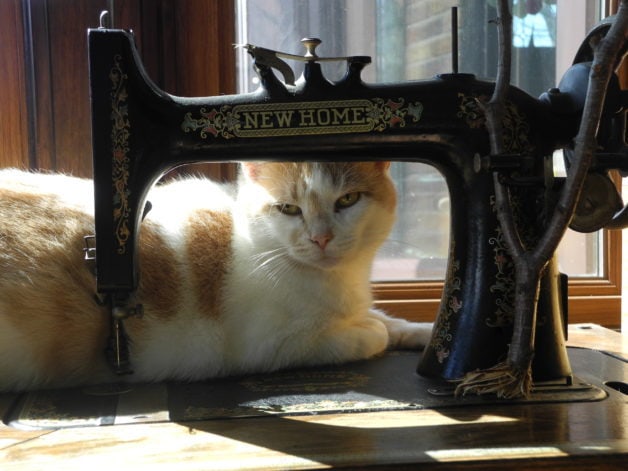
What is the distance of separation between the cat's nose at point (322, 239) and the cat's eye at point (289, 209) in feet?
0.24

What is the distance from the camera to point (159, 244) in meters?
1.24

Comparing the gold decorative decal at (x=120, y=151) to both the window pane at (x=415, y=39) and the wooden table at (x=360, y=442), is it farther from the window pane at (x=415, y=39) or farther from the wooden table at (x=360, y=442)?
the window pane at (x=415, y=39)

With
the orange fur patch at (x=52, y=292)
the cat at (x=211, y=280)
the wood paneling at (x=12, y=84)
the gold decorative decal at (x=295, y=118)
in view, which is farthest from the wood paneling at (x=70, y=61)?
the gold decorative decal at (x=295, y=118)

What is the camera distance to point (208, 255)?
1.26 meters

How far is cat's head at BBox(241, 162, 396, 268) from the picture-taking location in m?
1.21

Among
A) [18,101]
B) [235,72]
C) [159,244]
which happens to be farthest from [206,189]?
[18,101]

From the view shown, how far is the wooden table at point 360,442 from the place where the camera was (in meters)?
0.75

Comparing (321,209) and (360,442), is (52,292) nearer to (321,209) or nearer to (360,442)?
(321,209)

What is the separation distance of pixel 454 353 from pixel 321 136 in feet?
1.17

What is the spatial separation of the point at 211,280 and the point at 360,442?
0.52 m

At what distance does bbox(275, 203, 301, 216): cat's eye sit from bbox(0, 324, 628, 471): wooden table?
43 centimetres

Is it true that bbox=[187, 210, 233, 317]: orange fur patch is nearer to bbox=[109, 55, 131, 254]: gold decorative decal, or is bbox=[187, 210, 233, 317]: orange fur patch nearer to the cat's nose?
the cat's nose

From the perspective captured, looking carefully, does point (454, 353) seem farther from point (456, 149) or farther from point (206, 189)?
point (206, 189)

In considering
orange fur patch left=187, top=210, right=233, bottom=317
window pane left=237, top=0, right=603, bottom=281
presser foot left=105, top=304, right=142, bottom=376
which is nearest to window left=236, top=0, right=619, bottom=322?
window pane left=237, top=0, right=603, bottom=281
